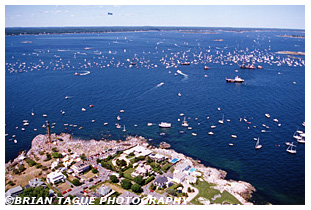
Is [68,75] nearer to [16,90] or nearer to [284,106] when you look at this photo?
[16,90]

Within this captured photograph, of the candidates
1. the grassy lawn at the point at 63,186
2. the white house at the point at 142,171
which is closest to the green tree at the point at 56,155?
the grassy lawn at the point at 63,186

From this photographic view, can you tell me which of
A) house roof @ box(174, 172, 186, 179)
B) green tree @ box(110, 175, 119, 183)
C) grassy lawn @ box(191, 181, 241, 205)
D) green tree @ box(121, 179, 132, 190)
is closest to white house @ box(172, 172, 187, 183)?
house roof @ box(174, 172, 186, 179)

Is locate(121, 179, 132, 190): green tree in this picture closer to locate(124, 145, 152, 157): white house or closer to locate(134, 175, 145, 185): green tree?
locate(134, 175, 145, 185): green tree

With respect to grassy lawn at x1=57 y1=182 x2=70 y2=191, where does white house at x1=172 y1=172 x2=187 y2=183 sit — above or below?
above

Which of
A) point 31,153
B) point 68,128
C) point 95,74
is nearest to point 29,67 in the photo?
point 95,74

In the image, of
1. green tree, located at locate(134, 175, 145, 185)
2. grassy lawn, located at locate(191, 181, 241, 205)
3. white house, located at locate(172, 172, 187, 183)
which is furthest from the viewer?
white house, located at locate(172, 172, 187, 183)

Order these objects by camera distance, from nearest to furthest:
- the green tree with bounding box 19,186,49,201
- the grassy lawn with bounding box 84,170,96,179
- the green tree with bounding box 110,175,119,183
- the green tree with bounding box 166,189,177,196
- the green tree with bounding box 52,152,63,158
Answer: the green tree with bounding box 19,186,49,201 → the green tree with bounding box 166,189,177,196 → the green tree with bounding box 110,175,119,183 → the grassy lawn with bounding box 84,170,96,179 → the green tree with bounding box 52,152,63,158

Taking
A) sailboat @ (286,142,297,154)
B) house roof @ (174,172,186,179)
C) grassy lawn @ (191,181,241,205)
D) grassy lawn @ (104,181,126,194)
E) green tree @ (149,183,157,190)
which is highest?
house roof @ (174,172,186,179)

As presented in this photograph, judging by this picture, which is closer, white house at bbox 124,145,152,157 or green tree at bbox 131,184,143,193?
green tree at bbox 131,184,143,193
